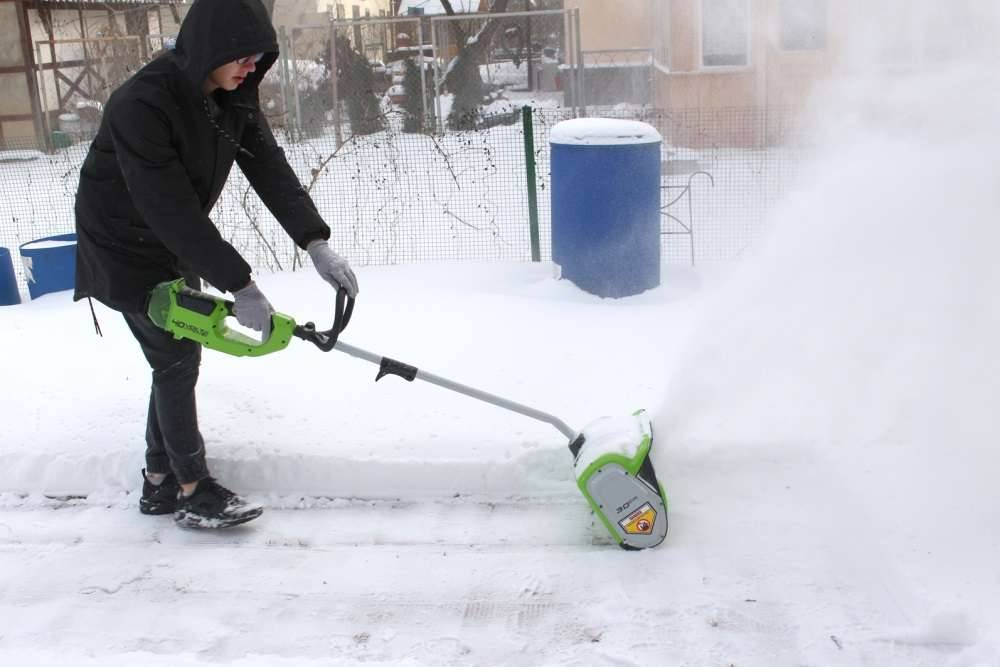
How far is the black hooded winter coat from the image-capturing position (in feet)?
9.66

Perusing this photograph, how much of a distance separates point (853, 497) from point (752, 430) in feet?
1.81

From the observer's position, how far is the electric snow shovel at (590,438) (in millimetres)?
3107

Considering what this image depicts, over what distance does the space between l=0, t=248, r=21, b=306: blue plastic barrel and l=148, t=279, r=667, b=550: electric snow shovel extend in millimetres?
3727

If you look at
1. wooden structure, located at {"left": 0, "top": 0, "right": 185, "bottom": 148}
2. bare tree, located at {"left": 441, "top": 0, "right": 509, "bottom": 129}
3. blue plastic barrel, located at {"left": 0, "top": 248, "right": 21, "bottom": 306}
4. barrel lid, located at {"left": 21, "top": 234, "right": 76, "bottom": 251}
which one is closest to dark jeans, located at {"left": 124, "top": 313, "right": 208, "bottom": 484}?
barrel lid, located at {"left": 21, "top": 234, "right": 76, "bottom": 251}

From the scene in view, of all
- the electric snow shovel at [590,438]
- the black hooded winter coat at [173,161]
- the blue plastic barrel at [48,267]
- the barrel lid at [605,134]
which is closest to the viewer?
the black hooded winter coat at [173,161]

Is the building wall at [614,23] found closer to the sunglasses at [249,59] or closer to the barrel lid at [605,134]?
the barrel lid at [605,134]

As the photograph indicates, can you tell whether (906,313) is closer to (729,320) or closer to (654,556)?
(729,320)

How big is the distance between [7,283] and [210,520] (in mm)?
3833

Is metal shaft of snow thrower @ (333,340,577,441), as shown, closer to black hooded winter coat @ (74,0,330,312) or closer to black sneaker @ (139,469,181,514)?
black hooded winter coat @ (74,0,330,312)

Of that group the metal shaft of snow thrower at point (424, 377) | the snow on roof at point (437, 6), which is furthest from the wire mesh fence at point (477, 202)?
the snow on roof at point (437, 6)

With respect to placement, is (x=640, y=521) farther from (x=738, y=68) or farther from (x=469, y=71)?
(x=469, y=71)

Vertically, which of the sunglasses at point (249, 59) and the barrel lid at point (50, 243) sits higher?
the sunglasses at point (249, 59)

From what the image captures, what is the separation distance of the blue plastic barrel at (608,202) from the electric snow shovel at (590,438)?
2.62 meters

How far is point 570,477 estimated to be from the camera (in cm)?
369
